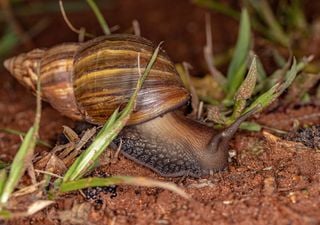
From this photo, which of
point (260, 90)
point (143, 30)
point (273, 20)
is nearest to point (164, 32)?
point (143, 30)

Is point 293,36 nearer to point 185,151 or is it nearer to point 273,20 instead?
point 273,20

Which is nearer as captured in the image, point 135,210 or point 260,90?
point 135,210

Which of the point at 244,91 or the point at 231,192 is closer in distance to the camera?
the point at 231,192

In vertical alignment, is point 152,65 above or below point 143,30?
above

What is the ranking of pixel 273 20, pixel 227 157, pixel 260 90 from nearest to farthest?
1. pixel 227 157
2. pixel 260 90
3. pixel 273 20

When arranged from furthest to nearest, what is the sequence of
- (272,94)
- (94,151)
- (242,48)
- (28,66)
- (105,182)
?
1. (242,48)
2. (28,66)
3. (272,94)
4. (94,151)
5. (105,182)

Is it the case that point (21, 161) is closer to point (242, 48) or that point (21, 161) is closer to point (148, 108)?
point (148, 108)

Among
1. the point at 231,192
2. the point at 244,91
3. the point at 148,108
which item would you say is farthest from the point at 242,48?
the point at 231,192

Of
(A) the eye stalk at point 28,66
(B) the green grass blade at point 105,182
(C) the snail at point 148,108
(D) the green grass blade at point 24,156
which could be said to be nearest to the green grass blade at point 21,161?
(D) the green grass blade at point 24,156
